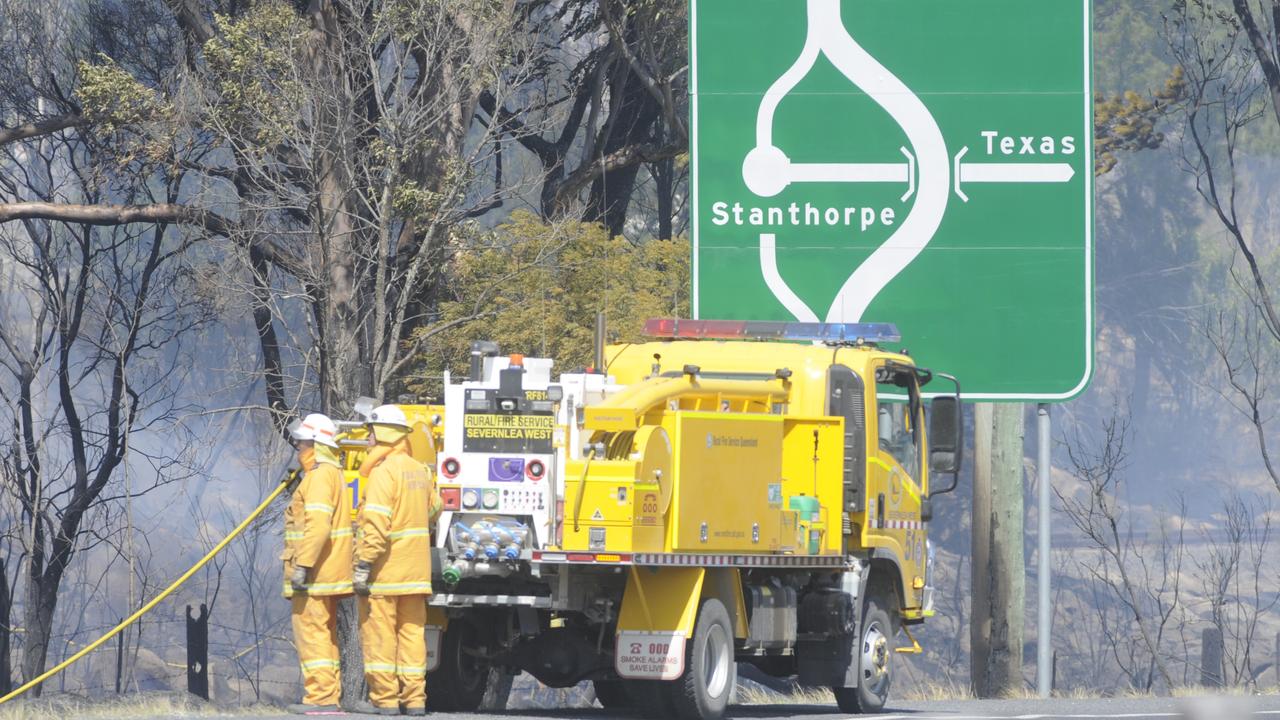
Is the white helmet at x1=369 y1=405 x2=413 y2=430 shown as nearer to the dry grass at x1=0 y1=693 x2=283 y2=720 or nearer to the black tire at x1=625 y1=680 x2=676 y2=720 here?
the black tire at x1=625 y1=680 x2=676 y2=720

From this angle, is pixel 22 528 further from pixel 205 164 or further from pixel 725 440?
pixel 725 440

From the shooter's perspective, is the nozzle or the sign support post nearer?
the nozzle

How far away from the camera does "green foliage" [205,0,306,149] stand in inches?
751

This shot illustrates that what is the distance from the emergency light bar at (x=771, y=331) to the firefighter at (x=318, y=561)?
3.17 meters

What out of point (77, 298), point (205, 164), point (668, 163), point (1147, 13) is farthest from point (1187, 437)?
point (205, 164)

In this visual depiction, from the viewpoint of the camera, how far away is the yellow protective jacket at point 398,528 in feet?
36.2

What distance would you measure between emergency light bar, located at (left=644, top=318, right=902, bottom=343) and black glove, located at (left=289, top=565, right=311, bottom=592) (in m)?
3.59

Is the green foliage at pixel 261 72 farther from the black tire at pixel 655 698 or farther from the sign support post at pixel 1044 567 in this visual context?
the black tire at pixel 655 698

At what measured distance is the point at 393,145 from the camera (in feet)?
62.2

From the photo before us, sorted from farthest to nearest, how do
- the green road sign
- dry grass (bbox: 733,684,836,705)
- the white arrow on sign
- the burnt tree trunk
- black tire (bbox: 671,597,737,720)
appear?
the burnt tree trunk < dry grass (bbox: 733,684,836,705) < the white arrow on sign < the green road sign < black tire (bbox: 671,597,737,720)

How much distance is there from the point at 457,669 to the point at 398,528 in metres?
1.93

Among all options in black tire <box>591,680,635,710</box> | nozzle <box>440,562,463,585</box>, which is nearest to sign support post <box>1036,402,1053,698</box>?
black tire <box>591,680,635,710</box>

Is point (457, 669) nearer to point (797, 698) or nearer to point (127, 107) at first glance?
point (797, 698)

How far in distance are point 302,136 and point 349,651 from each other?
16.8 feet
